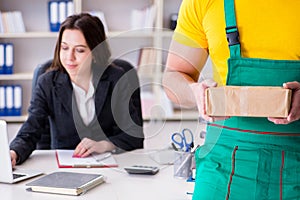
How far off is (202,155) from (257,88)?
0.97 feet

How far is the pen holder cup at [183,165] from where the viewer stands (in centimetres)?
198

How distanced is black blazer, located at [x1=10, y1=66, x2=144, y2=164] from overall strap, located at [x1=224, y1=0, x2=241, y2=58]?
3.20 ft

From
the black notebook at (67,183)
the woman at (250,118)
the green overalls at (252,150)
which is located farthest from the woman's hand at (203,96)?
the black notebook at (67,183)

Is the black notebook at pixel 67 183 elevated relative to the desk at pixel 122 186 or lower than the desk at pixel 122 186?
elevated

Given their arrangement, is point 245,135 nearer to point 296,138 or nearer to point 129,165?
point 296,138

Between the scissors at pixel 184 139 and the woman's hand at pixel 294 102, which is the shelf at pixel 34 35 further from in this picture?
the woman's hand at pixel 294 102

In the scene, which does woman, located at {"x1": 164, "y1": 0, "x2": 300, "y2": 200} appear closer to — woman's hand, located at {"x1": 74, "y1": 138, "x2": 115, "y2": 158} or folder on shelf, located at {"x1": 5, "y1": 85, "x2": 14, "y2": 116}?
woman's hand, located at {"x1": 74, "y1": 138, "x2": 115, "y2": 158}

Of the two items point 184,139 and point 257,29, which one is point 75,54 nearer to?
point 184,139

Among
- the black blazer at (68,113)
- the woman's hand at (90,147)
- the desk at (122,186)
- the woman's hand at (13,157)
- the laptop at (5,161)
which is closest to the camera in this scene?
the desk at (122,186)

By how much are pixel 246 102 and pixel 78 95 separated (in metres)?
1.41

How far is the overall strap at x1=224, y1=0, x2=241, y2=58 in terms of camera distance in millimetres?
1452

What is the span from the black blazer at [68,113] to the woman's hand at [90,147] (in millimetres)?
49

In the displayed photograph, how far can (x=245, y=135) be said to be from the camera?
57.0 inches

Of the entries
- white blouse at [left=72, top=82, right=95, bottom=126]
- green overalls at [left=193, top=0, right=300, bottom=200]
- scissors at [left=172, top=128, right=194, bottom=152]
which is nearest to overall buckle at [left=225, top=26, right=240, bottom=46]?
green overalls at [left=193, top=0, right=300, bottom=200]
